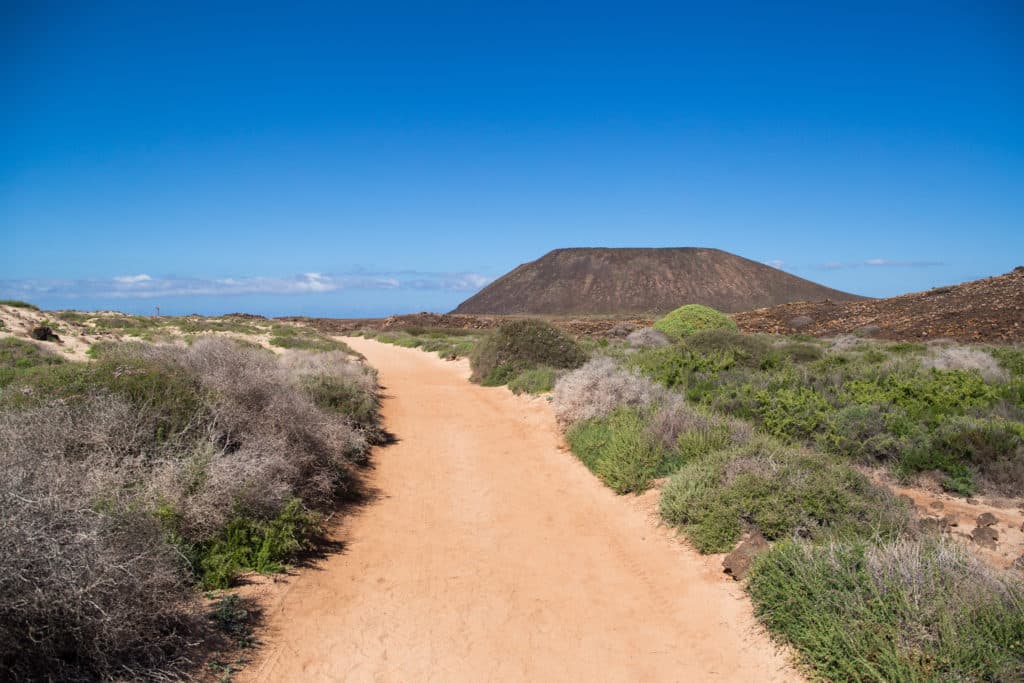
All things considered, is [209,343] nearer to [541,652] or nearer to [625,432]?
[625,432]

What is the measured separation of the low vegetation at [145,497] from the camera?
10.5 ft

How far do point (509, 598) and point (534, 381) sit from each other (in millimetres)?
9459

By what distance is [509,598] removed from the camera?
5.14 meters

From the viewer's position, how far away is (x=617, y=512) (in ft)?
23.3

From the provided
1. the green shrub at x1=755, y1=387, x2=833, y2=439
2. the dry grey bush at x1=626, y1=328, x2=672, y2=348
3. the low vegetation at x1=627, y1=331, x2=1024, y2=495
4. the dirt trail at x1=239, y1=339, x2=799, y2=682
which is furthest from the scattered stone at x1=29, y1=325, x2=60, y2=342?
the green shrub at x1=755, y1=387, x2=833, y2=439

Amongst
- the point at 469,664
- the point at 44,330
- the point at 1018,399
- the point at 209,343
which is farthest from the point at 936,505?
the point at 44,330

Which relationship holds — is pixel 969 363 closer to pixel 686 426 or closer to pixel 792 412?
pixel 792 412

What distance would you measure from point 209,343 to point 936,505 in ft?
30.9

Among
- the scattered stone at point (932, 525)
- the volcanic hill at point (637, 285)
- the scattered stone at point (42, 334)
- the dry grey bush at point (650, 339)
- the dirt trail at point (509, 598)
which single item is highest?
A: the volcanic hill at point (637, 285)

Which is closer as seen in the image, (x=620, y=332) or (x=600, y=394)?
(x=600, y=394)

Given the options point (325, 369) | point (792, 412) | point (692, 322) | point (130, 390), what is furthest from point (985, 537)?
point (692, 322)

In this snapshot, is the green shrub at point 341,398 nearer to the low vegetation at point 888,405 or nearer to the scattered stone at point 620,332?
the low vegetation at point 888,405

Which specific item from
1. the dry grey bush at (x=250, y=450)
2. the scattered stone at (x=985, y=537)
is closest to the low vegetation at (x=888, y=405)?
the scattered stone at (x=985, y=537)

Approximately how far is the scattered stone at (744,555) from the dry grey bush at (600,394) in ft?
14.9
